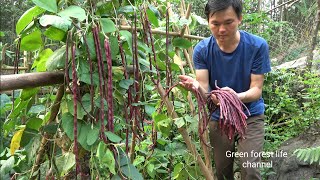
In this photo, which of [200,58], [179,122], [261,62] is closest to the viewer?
[179,122]

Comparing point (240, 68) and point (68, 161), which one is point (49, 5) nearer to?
point (68, 161)

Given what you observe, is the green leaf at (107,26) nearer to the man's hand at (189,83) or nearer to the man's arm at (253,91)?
the man's hand at (189,83)

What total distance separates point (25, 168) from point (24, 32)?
45cm

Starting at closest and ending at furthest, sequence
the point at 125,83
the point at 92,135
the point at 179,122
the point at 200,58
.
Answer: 1. the point at 92,135
2. the point at 125,83
3. the point at 179,122
4. the point at 200,58

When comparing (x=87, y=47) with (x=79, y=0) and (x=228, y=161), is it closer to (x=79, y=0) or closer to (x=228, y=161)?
(x=79, y=0)

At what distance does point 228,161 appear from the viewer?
187 centimetres

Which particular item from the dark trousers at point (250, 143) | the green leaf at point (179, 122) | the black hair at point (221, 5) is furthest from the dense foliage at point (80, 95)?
the dark trousers at point (250, 143)

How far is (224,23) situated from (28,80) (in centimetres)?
94

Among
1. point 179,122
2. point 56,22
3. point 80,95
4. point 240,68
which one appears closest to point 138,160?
point 179,122

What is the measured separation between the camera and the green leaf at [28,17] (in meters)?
0.98

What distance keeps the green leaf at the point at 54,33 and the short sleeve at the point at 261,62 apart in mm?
952

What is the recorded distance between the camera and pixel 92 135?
0.96 meters

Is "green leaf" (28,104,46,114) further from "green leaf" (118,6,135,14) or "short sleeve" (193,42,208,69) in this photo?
"short sleeve" (193,42,208,69)

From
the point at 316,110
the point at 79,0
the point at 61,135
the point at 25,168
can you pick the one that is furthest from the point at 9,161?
the point at 316,110
